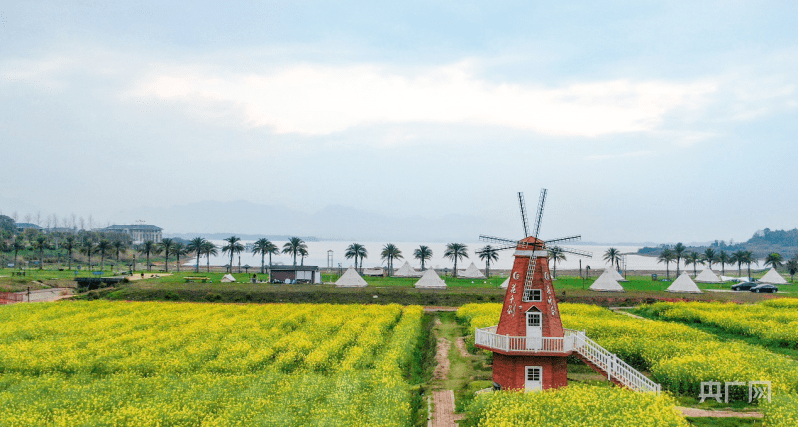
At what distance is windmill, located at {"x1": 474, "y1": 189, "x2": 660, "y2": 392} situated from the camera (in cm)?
2797

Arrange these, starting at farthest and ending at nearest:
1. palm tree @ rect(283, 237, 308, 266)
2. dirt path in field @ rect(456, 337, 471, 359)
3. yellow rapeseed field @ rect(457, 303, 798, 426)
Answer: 1. palm tree @ rect(283, 237, 308, 266)
2. dirt path in field @ rect(456, 337, 471, 359)
3. yellow rapeseed field @ rect(457, 303, 798, 426)

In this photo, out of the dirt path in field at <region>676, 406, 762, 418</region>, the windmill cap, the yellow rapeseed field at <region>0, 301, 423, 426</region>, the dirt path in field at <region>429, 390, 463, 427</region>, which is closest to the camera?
the yellow rapeseed field at <region>0, 301, 423, 426</region>

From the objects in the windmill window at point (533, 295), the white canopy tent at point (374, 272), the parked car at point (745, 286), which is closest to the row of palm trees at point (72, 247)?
the white canopy tent at point (374, 272)

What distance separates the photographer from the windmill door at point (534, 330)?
27953 millimetres

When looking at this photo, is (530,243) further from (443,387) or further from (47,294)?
(47,294)

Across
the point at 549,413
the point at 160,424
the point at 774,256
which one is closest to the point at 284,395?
the point at 160,424

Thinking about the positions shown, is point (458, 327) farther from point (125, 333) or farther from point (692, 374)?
point (125, 333)

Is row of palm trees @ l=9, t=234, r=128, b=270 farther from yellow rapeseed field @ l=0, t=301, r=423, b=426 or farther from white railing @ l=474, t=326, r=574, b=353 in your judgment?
white railing @ l=474, t=326, r=574, b=353

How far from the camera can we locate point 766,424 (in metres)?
22.0

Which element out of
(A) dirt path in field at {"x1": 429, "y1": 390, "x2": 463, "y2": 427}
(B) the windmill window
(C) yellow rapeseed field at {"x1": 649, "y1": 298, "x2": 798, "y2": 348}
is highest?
(B) the windmill window

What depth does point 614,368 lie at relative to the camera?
28094 millimetres

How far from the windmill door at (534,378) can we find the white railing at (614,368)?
284 centimetres

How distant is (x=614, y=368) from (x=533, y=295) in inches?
227

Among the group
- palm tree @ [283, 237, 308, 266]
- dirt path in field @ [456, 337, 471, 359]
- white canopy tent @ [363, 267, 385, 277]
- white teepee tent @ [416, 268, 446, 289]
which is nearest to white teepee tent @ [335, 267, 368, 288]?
white teepee tent @ [416, 268, 446, 289]
